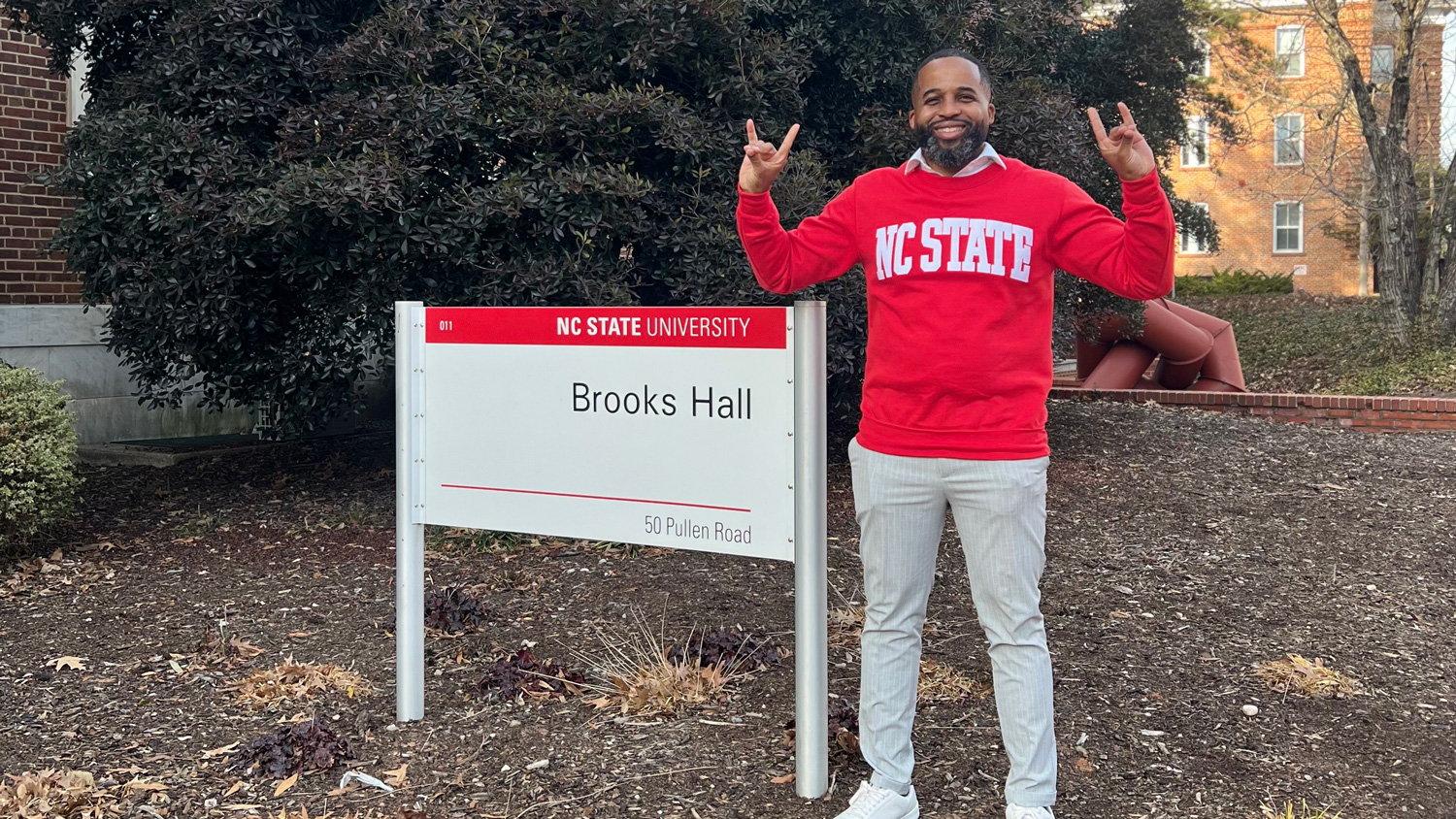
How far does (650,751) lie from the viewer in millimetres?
3648

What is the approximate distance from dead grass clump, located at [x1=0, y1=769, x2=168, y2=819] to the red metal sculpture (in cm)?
1028

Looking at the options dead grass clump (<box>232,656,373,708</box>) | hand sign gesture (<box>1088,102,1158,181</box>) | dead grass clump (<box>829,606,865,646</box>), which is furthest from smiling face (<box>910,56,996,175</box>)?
dead grass clump (<box>232,656,373,708</box>)

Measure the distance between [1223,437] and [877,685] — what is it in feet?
22.6

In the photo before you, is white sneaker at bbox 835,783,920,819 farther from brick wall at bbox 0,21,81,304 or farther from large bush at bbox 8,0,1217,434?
brick wall at bbox 0,21,81,304

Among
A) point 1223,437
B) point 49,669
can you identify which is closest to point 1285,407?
point 1223,437

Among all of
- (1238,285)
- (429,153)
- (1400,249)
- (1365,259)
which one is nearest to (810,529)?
(429,153)

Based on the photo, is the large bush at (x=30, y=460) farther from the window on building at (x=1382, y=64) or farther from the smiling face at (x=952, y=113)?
the window on building at (x=1382, y=64)

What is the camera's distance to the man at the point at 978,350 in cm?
280

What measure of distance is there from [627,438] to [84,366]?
7.03m

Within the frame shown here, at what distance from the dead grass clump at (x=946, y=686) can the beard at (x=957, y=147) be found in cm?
184

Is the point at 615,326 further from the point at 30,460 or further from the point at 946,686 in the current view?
the point at 30,460

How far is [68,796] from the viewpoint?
3365 millimetres

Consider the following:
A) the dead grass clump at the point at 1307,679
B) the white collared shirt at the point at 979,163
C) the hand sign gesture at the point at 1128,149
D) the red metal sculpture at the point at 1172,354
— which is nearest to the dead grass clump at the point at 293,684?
the white collared shirt at the point at 979,163

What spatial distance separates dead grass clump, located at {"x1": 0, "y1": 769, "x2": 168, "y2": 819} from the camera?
3.29m
